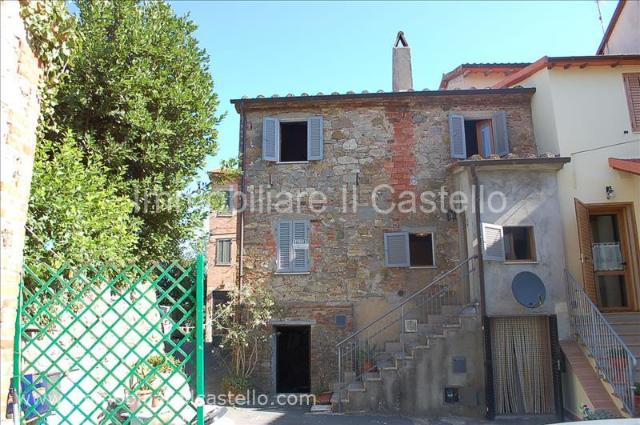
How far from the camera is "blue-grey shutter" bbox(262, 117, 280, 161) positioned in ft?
41.5

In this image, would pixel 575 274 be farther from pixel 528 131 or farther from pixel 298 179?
pixel 298 179

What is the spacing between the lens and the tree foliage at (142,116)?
7.40 m

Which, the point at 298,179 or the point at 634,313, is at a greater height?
the point at 298,179

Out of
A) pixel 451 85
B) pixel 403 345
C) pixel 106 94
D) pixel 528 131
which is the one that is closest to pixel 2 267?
pixel 106 94

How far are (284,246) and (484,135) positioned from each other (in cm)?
618

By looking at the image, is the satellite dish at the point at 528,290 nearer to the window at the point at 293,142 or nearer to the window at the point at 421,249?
the window at the point at 421,249

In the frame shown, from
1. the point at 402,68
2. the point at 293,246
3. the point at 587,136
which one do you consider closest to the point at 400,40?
the point at 402,68

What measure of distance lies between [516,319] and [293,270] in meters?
5.38

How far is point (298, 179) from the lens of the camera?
12.6m

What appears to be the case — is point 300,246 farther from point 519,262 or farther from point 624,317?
point 624,317

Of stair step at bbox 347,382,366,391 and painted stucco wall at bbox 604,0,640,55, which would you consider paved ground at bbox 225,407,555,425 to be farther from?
painted stucco wall at bbox 604,0,640,55

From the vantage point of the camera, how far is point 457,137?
488 inches

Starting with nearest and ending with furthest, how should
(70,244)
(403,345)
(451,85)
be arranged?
1. (70,244)
2. (403,345)
3. (451,85)

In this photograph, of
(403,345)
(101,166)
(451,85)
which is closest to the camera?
(101,166)
